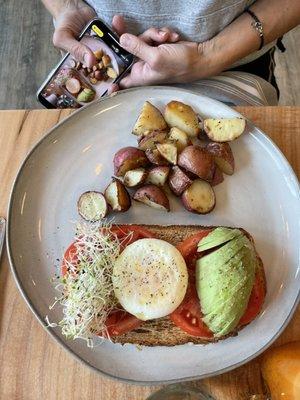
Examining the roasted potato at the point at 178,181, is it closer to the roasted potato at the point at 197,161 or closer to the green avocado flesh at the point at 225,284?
the roasted potato at the point at 197,161

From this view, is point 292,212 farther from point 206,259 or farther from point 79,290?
point 79,290

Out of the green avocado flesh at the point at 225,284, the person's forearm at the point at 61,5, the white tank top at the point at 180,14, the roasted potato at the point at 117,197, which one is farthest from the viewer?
the person's forearm at the point at 61,5

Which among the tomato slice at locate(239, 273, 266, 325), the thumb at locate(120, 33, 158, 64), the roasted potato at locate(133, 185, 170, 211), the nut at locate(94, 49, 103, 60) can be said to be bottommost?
the tomato slice at locate(239, 273, 266, 325)

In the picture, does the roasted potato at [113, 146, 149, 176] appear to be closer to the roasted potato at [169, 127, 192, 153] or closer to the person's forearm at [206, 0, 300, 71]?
the roasted potato at [169, 127, 192, 153]

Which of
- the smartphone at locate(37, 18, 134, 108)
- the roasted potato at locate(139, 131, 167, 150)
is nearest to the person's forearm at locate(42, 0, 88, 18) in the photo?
the smartphone at locate(37, 18, 134, 108)

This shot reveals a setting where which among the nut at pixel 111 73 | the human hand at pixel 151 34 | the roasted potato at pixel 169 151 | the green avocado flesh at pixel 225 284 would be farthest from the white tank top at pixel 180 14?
the green avocado flesh at pixel 225 284

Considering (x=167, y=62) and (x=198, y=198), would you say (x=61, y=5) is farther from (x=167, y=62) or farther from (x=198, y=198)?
(x=198, y=198)
